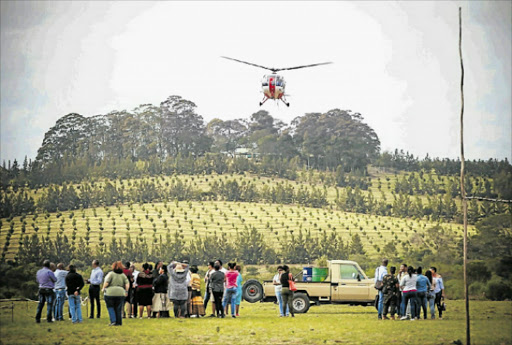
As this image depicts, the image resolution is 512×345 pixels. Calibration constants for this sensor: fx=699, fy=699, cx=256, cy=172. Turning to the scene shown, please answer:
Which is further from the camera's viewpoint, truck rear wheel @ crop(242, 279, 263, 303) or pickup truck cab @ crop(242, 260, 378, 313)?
truck rear wheel @ crop(242, 279, 263, 303)

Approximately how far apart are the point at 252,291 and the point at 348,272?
11.6 ft

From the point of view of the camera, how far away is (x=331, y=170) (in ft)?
301

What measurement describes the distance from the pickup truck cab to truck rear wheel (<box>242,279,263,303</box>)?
1.09m

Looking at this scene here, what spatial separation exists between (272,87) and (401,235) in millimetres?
31592

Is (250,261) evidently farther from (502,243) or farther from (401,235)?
(502,243)

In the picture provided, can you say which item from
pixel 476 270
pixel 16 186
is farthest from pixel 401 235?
pixel 16 186

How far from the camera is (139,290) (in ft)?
61.2

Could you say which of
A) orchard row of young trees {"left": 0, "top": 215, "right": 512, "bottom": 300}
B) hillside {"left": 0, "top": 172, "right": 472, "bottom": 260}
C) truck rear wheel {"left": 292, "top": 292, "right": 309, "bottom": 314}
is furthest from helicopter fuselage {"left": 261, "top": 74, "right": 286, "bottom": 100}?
hillside {"left": 0, "top": 172, "right": 472, "bottom": 260}

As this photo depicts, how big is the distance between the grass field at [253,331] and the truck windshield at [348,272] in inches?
133

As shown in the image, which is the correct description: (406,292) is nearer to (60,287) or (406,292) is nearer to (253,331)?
(253,331)

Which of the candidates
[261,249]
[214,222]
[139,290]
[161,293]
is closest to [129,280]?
[139,290]

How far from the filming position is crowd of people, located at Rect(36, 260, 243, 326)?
55.3 ft

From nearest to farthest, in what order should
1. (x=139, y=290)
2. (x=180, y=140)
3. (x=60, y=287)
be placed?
(x=60, y=287) → (x=139, y=290) → (x=180, y=140)

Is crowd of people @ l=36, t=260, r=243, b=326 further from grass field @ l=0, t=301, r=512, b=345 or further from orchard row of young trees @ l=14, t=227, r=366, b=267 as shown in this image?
orchard row of young trees @ l=14, t=227, r=366, b=267
